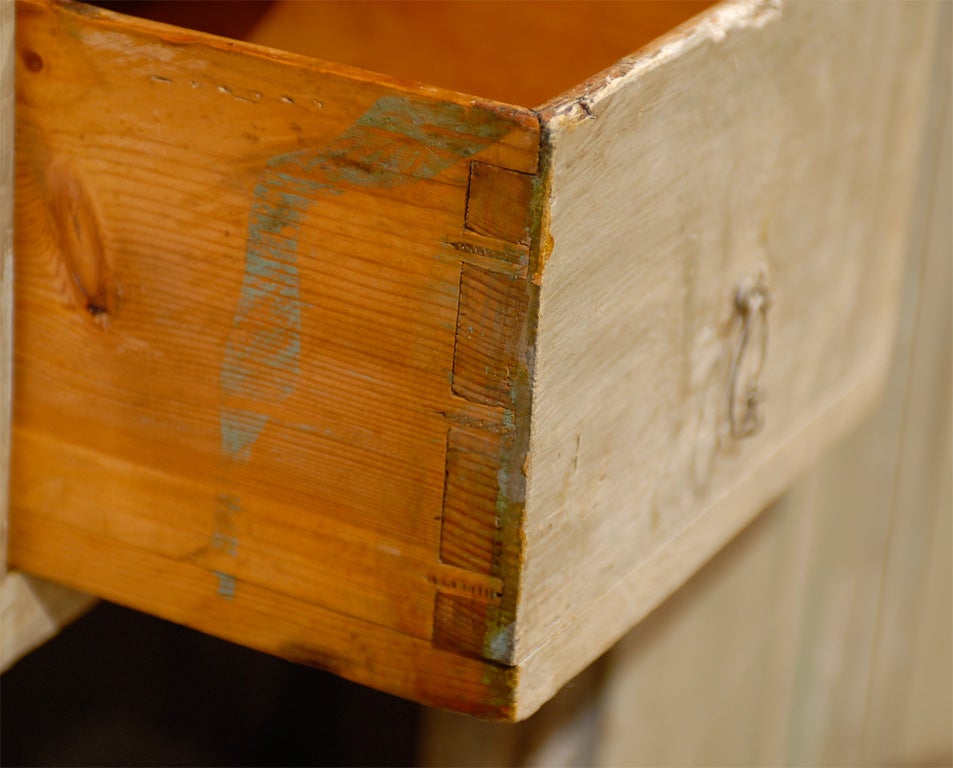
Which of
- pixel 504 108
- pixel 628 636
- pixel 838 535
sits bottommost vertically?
pixel 628 636

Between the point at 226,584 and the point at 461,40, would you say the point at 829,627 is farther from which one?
the point at 226,584

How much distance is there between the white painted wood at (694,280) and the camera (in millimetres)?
695

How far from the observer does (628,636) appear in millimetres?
1353

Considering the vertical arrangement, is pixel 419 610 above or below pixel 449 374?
below

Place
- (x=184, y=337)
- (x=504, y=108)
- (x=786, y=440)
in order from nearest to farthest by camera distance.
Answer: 1. (x=504, y=108)
2. (x=184, y=337)
3. (x=786, y=440)

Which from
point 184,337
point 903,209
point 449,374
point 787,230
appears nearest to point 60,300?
point 184,337

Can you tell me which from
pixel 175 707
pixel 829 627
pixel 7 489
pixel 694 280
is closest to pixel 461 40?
pixel 694 280

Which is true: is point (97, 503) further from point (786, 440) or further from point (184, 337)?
point (786, 440)

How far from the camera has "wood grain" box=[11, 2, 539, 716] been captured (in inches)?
26.6

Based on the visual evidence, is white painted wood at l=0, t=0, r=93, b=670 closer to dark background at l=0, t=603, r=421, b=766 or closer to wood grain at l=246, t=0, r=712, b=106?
wood grain at l=246, t=0, r=712, b=106

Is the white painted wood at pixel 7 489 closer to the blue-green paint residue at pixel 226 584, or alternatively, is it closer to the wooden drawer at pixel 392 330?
the wooden drawer at pixel 392 330

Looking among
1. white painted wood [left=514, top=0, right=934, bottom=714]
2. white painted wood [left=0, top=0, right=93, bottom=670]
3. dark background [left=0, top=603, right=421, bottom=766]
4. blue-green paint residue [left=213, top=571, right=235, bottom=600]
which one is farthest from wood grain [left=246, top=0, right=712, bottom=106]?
dark background [left=0, top=603, right=421, bottom=766]

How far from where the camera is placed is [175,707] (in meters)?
1.45

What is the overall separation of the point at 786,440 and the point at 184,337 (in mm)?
465
